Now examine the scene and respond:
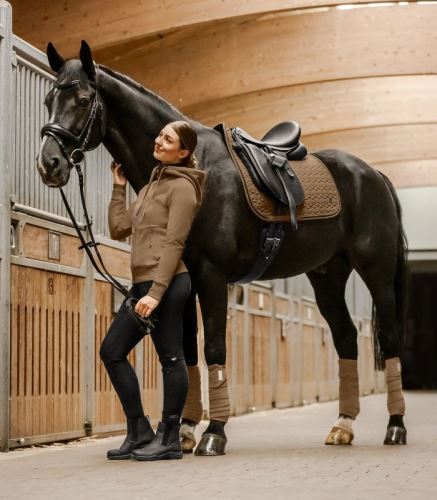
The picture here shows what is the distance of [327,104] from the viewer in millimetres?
14477

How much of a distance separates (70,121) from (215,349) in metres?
1.28

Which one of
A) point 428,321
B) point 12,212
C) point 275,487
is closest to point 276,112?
point 12,212

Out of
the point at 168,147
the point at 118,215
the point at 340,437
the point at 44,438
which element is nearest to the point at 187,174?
the point at 168,147

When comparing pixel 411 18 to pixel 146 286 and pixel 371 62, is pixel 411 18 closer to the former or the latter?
pixel 371 62

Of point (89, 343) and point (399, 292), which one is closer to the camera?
point (399, 292)

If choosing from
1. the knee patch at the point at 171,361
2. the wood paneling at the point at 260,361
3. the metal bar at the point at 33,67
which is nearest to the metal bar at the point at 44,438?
the knee patch at the point at 171,361

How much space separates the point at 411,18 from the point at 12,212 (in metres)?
6.78

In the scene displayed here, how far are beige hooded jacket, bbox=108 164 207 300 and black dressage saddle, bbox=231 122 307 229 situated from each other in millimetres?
458

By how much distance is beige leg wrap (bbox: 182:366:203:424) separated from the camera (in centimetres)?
563

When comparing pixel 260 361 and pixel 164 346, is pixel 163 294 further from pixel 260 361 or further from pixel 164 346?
pixel 260 361

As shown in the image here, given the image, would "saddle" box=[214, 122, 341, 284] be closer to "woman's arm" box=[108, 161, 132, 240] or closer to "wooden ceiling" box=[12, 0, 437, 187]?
"woman's arm" box=[108, 161, 132, 240]

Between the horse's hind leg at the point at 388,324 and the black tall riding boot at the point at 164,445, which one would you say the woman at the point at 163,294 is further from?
the horse's hind leg at the point at 388,324

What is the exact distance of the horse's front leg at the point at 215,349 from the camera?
17.2ft

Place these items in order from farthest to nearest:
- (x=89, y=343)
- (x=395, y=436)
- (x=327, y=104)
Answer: (x=327, y=104) < (x=89, y=343) < (x=395, y=436)
